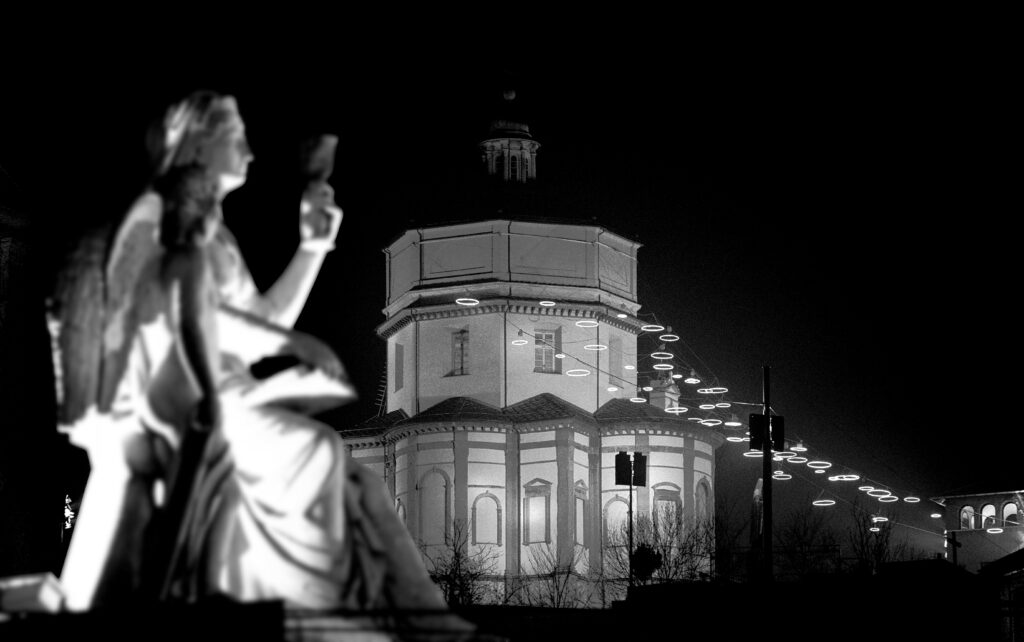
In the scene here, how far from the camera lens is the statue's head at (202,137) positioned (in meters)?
11.1

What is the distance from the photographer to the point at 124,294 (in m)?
10.7

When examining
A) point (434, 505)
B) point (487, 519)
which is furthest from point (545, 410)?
point (434, 505)

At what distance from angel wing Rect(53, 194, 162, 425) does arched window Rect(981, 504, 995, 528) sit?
86843 millimetres

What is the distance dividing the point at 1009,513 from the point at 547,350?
25.7 m

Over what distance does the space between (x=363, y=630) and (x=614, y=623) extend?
1208cm

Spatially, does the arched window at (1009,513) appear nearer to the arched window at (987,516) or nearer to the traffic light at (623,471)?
the arched window at (987,516)

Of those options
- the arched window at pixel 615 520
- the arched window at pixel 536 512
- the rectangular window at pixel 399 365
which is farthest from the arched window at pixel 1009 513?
the rectangular window at pixel 399 365

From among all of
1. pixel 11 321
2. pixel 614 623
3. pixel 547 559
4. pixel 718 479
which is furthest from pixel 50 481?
pixel 718 479

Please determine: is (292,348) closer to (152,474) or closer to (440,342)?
(152,474)

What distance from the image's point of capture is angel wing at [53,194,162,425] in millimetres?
10656

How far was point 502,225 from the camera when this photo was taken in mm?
86188

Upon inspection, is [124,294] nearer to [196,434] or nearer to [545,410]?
[196,434]

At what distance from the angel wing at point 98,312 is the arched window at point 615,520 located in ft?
235

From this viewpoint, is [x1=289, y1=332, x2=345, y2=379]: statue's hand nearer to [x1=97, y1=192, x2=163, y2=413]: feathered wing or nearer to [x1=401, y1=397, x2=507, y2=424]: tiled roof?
[x1=97, y1=192, x2=163, y2=413]: feathered wing
